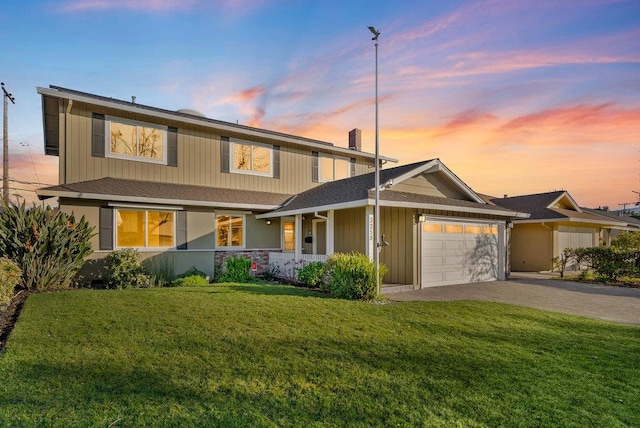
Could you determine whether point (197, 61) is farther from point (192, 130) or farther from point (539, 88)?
point (539, 88)

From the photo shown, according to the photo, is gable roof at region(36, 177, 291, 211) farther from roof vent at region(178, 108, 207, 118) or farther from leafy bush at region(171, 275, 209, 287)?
roof vent at region(178, 108, 207, 118)

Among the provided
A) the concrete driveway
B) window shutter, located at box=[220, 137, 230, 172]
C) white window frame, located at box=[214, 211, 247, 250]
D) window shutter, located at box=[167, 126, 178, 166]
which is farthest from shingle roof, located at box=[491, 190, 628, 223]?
window shutter, located at box=[167, 126, 178, 166]

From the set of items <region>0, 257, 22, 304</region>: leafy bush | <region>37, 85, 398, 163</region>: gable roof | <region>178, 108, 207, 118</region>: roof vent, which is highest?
<region>178, 108, 207, 118</region>: roof vent

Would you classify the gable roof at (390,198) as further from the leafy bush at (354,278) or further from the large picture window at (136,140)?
the large picture window at (136,140)

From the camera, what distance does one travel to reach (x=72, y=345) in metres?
4.70

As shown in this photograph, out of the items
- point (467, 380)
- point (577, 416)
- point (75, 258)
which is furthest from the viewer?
point (75, 258)

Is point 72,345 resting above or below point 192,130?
below

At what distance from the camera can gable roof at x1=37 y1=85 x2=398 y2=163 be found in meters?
11.1

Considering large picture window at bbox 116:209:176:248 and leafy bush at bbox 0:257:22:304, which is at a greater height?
large picture window at bbox 116:209:176:248

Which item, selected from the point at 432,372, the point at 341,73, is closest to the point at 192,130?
the point at 341,73

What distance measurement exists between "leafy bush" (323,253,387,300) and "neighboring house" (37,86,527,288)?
909mm

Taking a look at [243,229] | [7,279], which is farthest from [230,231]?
[7,279]

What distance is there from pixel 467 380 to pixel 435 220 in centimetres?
811

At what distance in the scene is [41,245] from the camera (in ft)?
28.2
